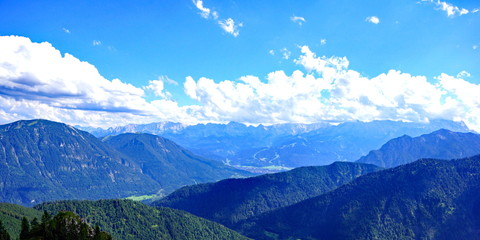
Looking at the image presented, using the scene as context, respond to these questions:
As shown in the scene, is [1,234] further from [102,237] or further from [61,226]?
[102,237]

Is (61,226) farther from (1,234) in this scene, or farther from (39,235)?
(1,234)

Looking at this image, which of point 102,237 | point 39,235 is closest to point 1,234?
point 39,235

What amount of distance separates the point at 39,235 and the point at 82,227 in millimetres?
15955

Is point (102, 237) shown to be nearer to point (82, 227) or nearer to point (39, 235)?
point (82, 227)

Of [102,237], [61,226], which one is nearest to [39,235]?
[61,226]

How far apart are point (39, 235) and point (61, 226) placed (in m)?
8.21

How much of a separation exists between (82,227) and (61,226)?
8305 millimetres

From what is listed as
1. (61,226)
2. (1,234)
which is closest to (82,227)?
(61,226)

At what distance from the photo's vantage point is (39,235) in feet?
443

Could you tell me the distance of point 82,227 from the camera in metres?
139

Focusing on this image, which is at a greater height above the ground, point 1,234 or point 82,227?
point 82,227

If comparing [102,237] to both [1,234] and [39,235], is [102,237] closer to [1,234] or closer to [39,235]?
[39,235]

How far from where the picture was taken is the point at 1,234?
136000 millimetres

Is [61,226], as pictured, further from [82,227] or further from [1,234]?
[1,234]
